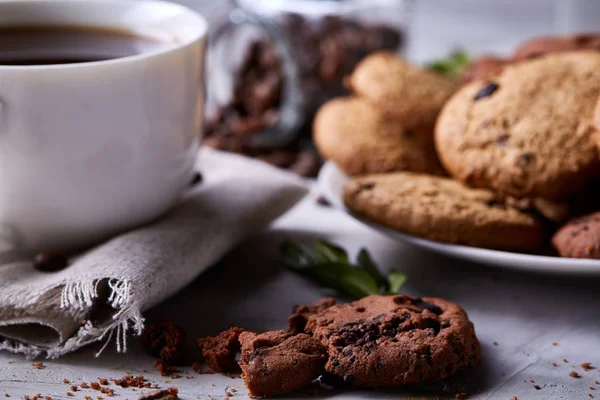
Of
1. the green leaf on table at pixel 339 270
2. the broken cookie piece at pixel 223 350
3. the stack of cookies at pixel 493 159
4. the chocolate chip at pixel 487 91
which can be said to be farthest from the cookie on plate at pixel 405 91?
the broken cookie piece at pixel 223 350

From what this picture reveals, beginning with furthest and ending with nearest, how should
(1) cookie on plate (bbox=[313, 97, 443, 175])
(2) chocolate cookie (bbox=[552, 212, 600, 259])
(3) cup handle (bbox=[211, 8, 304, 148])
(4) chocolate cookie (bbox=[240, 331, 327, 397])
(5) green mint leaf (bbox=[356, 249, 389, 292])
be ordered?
(3) cup handle (bbox=[211, 8, 304, 148]), (1) cookie on plate (bbox=[313, 97, 443, 175]), (5) green mint leaf (bbox=[356, 249, 389, 292]), (2) chocolate cookie (bbox=[552, 212, 600, 259]), (4) chocolate cookie (bbox=[240, 331, 327, 397])

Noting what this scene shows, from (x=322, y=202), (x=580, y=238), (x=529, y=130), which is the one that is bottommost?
(x=322, y=202)

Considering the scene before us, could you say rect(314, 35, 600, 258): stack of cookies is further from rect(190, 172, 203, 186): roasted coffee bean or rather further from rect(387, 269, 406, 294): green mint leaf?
rect(190, 172, 203, 186): roasted coffee bean

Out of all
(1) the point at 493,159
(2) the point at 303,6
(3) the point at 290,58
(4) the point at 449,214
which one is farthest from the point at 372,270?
(2) the point at 303,6

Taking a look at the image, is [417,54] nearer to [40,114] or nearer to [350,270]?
[350,270]

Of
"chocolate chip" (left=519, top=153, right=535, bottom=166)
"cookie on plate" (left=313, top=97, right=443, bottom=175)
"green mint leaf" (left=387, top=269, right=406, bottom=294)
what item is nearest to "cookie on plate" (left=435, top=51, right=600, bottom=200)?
"chocolate chip" (left=519, top=153, right=535, bottom=166)

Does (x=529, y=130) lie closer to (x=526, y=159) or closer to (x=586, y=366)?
(x=526, y=159)
